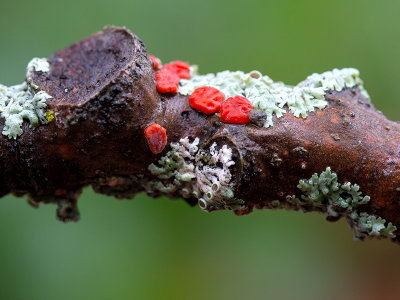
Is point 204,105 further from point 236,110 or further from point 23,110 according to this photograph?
point 23,110

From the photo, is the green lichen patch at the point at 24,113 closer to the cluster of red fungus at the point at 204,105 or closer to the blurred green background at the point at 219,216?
the cluster of red fungus at the point at 204,105

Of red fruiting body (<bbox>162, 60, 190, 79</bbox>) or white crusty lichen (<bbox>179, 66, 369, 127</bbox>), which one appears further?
red fruiting body (<bbox>162, 60, 190, 79</bbox>)

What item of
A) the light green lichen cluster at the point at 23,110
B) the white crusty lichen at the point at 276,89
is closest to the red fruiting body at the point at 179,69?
the white crusty lichen at the point at 276,89

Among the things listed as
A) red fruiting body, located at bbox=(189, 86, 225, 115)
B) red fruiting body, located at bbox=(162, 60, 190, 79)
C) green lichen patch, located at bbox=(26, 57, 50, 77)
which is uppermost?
red fruiting body, located at bbox=(162, 60, 190, 79)

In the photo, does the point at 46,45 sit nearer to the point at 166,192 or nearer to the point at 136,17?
the point at 136,17

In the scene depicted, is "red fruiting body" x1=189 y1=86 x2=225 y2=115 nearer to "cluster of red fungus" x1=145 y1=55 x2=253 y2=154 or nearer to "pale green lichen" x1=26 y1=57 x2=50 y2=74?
"cluster of red fungus" x1=145 y1=55 x2=253 y2=154

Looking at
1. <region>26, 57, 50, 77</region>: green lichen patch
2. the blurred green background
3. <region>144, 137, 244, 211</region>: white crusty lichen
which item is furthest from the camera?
the blurred green background

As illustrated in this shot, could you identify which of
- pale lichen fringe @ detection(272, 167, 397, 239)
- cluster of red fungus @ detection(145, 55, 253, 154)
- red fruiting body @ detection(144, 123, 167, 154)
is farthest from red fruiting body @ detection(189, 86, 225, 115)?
pale lichen fringe @ detection(272, 167, 397, 239)

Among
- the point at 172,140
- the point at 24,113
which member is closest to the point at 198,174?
the point at 172,140
